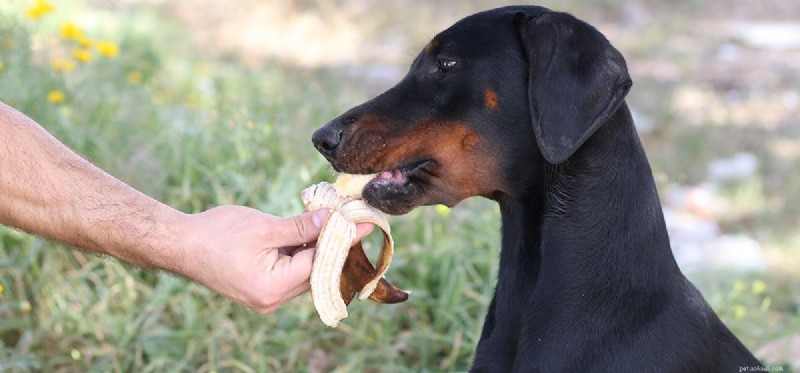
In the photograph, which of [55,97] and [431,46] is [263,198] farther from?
[431,46]

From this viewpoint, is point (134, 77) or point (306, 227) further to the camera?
point (134, 77)

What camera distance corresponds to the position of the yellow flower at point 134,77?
6709 mm

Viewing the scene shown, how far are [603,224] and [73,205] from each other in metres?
1.33

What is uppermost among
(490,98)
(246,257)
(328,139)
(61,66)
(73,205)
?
(490,98)

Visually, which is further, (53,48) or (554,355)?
(53,48)

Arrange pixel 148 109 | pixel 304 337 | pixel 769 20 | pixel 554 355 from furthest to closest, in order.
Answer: pixel 769 20 < pixel 148 109 < pixel 304 337 < pixel 554 355

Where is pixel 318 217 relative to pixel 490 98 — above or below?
below

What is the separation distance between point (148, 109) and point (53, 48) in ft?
3.89

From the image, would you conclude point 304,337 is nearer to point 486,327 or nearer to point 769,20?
point 486,327

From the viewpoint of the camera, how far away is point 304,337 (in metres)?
4.14

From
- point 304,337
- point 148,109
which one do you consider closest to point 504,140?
point 304,337

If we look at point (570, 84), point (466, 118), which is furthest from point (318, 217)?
point (570, 84)

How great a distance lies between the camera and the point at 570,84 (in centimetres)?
266

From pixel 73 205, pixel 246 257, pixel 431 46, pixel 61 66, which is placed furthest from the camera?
pixel 61 66
